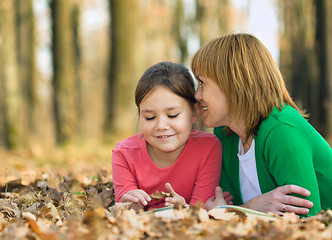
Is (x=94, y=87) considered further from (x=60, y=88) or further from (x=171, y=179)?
(x=171, y=179)

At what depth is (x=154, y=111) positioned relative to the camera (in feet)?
9.53

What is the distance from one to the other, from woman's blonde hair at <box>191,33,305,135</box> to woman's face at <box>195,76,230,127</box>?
0.04 meters

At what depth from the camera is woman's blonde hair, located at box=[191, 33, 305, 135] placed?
285 cm

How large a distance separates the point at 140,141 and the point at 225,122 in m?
0.74

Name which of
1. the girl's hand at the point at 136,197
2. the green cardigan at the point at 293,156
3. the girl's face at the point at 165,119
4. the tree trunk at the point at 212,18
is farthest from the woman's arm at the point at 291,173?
the tree trunk at the point at 212,18

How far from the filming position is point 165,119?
9.49ft

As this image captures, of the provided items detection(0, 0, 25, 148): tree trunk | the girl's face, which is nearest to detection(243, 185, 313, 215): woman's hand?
the girl's face

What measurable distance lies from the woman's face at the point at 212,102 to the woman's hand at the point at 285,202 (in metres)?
0.69

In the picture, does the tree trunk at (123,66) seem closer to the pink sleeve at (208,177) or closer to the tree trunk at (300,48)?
the pink sleeve at (208,177)

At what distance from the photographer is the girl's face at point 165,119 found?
2.89 m

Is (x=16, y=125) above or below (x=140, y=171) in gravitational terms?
below

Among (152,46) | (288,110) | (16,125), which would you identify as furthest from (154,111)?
(152,46)

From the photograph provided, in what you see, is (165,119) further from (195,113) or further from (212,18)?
(212,18)

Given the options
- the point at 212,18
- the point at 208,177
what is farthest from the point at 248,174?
the point at 212,18
